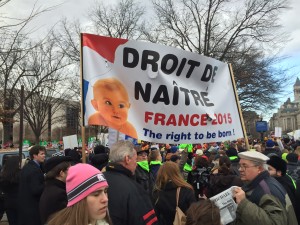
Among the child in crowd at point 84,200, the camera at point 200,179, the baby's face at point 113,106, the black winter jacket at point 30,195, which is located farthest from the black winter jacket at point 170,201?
the child in crowd at point 84,200

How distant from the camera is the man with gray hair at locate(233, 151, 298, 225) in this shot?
10.3 feet

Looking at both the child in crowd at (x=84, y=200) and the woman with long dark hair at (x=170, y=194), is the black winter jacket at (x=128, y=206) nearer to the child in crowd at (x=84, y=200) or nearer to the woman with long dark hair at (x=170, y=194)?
the child in crowd at (x=84, y=200)

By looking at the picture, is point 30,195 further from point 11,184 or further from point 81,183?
point 81,183

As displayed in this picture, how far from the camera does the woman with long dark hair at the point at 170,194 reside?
4.61 m

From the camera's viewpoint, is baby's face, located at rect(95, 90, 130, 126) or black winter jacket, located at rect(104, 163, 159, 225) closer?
black winter jacket, located at rect(104, 163, 159, 225)

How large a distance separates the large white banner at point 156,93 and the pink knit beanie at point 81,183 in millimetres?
2220

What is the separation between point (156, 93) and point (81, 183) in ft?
10.0

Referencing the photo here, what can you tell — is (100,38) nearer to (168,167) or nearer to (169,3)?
(168,167)

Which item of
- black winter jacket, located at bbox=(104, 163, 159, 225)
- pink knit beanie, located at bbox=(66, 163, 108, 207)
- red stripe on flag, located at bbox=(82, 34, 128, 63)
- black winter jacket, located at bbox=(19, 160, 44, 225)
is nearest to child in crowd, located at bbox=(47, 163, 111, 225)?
pink knit beanie, located at bbox=(66, 163, 108, 207)

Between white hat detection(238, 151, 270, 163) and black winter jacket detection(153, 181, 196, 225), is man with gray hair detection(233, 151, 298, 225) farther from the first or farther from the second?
black winter jacket detection(153, 181, 196, 225)

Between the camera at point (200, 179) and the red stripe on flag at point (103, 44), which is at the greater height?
the red stripe on flag at point (103, 44)

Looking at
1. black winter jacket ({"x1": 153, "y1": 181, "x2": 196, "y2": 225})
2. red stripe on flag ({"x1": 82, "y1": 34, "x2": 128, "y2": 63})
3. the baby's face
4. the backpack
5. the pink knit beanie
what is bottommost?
the backpack

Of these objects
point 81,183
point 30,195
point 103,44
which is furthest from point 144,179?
point 81,183

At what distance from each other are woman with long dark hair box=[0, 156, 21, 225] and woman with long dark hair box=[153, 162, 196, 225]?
2.67m
